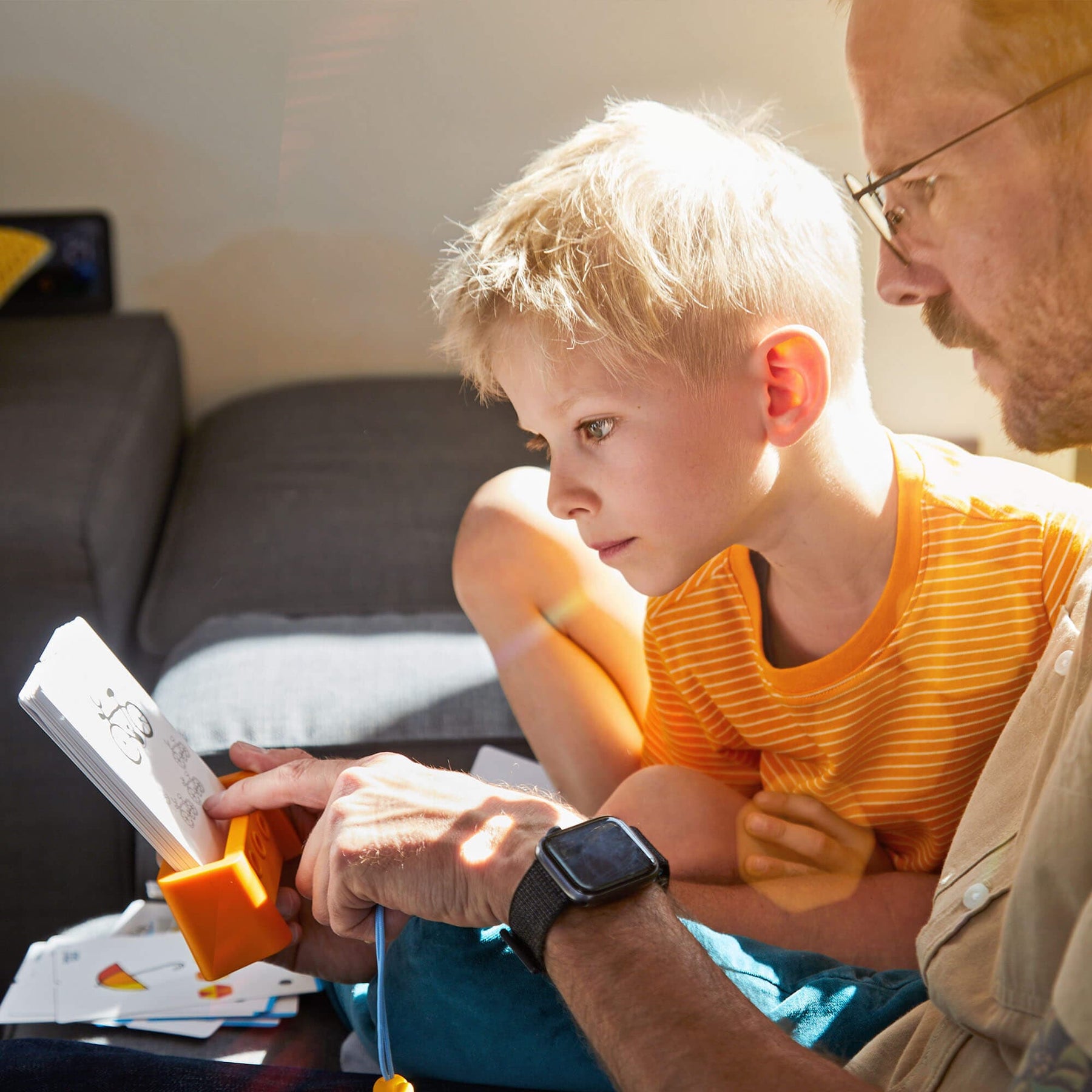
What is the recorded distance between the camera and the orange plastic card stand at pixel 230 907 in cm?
86

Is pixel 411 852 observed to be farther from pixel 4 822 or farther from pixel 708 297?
pixel 4 822

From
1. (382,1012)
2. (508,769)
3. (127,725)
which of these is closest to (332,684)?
(508,769)

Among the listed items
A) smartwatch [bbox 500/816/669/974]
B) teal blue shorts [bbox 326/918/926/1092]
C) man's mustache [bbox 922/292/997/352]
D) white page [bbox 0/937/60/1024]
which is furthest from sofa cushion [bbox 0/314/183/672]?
man's mustache [bbox 922/292/997/352]

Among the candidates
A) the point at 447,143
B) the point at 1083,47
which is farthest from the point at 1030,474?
the point at 447,143

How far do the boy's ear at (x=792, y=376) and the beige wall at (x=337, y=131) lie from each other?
118 cm

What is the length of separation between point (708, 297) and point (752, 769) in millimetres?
521

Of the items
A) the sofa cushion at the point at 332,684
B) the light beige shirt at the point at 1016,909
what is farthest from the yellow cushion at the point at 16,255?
the light beige shirt at the point at 1016,909

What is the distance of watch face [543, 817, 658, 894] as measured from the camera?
0.71m

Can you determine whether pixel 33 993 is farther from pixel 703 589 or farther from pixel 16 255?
pixel 16 255

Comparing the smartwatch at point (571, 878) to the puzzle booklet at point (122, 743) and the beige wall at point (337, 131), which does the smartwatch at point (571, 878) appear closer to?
the puzzle booklet at point (122, 743)

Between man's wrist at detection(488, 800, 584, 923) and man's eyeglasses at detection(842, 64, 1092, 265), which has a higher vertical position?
man's eyeglasses at detection(842, 64, 1092, 265)

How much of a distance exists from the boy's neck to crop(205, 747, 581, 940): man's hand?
0.38 metres

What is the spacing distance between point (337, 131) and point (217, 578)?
1.03m

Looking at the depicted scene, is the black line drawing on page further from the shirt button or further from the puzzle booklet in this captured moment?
the shirt button
